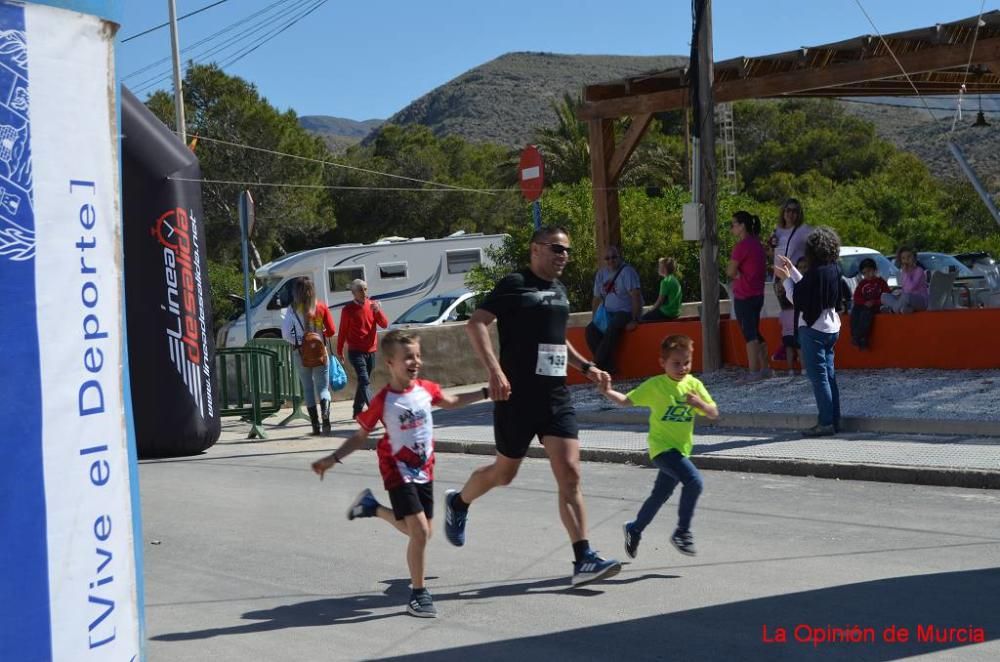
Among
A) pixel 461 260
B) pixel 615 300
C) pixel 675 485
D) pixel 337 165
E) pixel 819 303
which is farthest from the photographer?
pixel 337 165

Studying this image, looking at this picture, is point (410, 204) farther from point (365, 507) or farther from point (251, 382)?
point (365, 507)

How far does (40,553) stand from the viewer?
3010 mm

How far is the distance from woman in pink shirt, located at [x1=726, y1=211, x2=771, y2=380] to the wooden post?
426cm

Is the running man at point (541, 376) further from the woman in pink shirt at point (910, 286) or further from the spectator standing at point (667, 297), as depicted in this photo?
the spectator standing at point (667, 297)

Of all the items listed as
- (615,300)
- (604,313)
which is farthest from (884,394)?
(604,313)

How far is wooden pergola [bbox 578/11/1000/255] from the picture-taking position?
14781 mm

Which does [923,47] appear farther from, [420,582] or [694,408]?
[420,582]

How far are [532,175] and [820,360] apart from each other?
5247 millimetres

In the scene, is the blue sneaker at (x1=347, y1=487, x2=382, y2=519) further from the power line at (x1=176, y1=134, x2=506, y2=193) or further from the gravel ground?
the power line at (x1=176, y1=134, x2=506, y2=193)

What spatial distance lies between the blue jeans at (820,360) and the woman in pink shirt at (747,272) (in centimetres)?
304

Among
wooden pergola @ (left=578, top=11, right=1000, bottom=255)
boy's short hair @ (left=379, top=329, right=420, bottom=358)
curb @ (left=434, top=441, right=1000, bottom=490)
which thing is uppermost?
wooden pergola @ (left=578, top=11, right=1000, bottom=255)

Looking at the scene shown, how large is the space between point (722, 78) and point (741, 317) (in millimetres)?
4537

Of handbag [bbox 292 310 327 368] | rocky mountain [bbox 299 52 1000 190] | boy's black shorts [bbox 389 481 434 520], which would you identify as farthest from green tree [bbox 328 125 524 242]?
boy's black shorts [bbox 389 481 434 520]

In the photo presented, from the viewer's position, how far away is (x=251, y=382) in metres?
15.7
